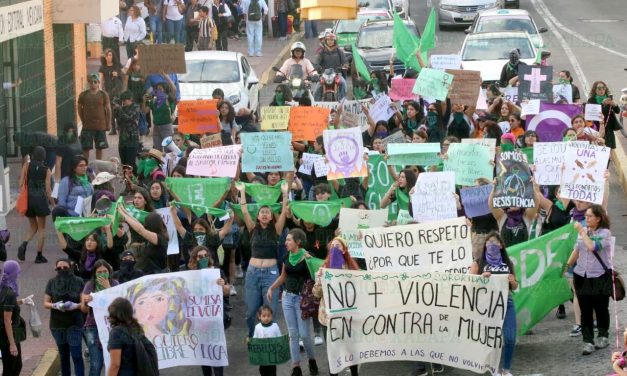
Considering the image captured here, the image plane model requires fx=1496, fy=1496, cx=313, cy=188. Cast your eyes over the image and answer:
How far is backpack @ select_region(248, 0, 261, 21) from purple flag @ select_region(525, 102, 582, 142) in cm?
1519

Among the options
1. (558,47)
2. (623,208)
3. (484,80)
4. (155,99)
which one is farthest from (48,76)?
(558,47)

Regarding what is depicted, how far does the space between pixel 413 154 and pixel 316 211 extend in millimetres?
2389

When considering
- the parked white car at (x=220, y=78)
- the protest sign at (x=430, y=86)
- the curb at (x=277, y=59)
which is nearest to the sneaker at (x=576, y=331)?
the protest sign at (x=430, y=86)

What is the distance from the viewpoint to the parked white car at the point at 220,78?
25.6 metres

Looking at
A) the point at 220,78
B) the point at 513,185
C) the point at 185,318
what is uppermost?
the point at 220,78

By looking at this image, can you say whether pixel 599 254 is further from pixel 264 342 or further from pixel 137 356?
pixel 137 356

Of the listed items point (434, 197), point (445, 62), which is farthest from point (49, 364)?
point (445, 62)

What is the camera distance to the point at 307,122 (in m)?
18.6

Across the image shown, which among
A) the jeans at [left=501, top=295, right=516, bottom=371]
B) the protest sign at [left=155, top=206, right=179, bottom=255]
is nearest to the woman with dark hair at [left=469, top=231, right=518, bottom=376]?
the jeans at [left=501, top=295, right=516, bottom=371]

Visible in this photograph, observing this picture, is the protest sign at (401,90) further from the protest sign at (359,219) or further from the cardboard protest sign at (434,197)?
the protest sign at (359,219)

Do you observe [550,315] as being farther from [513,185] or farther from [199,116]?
[199,116]

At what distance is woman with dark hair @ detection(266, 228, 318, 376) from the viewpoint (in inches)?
536

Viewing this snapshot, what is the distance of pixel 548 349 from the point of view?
13930 millimetres

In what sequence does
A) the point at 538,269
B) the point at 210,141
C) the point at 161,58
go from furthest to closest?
the point at 161,58 → the point at 210,141 → the point at 538,269
